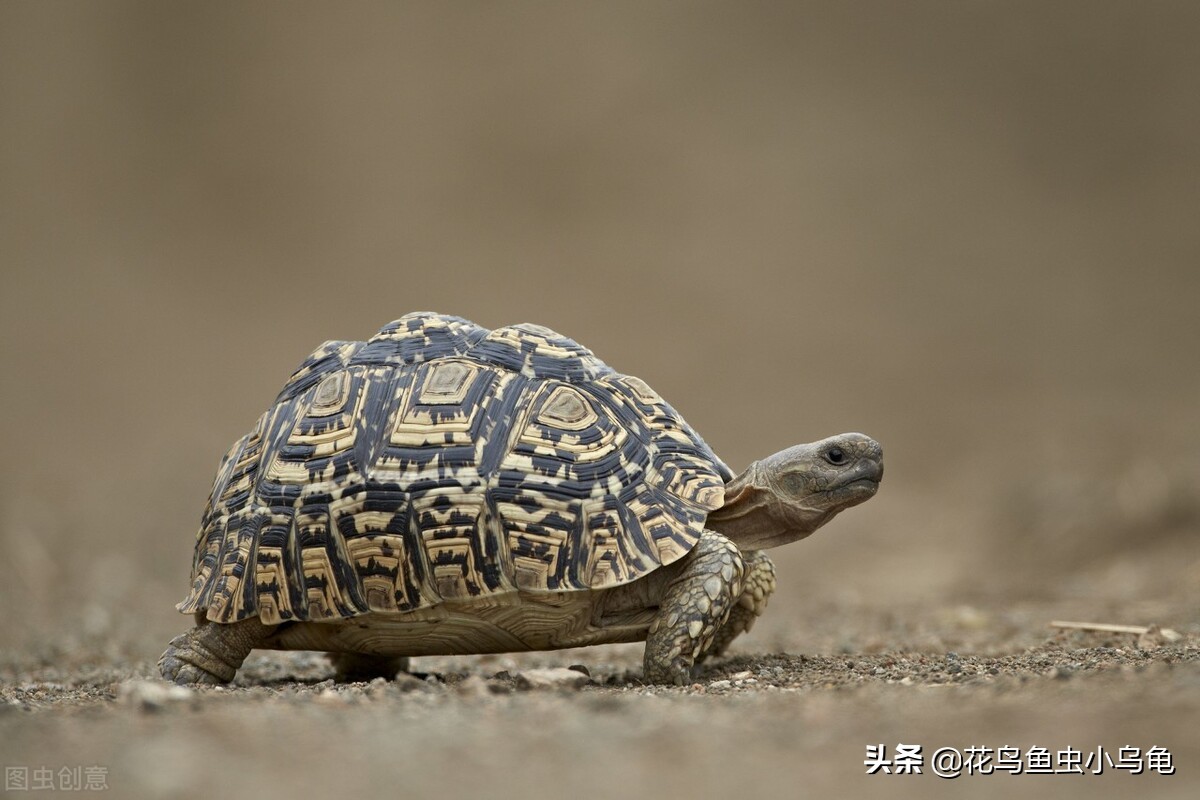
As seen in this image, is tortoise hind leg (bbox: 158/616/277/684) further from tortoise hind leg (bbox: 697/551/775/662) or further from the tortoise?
tortoise hind leg (bbox: 697/551/775/662)

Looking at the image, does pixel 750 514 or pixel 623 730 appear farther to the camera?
pixel 750 514

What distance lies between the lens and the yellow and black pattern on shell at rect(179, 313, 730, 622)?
195 inches

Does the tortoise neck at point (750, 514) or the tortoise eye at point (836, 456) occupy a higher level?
the tortoise eye at point (836, 456)

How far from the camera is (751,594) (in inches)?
222

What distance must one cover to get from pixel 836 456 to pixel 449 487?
1.80 meters

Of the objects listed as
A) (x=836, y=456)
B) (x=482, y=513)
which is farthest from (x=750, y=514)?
(x=482, y=513)

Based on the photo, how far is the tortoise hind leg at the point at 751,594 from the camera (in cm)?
563

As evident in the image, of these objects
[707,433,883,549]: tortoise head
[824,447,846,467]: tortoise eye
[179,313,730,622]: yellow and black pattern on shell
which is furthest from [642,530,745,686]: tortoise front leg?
[824,447,846,467]: tortoise eye

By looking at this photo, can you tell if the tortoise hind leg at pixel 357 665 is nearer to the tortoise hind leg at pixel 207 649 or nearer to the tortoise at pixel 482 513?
the tortoise at pixel 482 513

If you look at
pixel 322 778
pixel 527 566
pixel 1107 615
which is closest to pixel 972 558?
pixel 1107 615

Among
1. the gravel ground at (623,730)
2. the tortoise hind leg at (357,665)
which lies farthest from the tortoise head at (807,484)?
the tortoise hind leg at (357,665)

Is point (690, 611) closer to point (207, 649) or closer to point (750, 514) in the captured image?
point (750, 514)

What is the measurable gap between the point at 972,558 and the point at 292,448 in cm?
927

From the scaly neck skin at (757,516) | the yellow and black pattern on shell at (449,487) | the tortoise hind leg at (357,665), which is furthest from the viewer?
the tortoise hind leg at (357,665)
